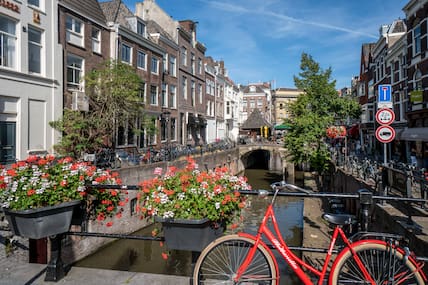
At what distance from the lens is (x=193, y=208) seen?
281cm

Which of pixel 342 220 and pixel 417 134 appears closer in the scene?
pixel 342 220

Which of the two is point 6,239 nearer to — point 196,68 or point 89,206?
point 89,206

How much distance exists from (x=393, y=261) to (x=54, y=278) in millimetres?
3209

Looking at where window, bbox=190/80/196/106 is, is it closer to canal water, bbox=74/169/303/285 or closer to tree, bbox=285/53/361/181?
tree, bbox=285/53/361/181

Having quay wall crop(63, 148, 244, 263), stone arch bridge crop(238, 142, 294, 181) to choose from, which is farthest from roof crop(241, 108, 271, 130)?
quay wall crop(63, 148, 244, 263)

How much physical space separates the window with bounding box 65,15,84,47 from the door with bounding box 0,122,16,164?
6.04 metres

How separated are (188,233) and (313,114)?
21.1 meters

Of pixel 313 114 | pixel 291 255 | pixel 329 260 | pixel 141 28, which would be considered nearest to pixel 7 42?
pixel 141 28

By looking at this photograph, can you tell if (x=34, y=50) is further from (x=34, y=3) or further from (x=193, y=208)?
(x=193, y=208)

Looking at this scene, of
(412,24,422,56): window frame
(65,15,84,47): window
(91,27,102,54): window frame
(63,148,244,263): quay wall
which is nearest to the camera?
(63,148,244,263): quay wall

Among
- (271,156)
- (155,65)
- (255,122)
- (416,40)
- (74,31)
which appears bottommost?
(271,156)

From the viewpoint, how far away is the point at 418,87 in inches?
796

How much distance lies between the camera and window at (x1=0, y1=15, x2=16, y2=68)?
12.9 meters

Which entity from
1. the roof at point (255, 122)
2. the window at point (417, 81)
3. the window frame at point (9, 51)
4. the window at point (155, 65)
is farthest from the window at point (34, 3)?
the roof at point (255, 122)
